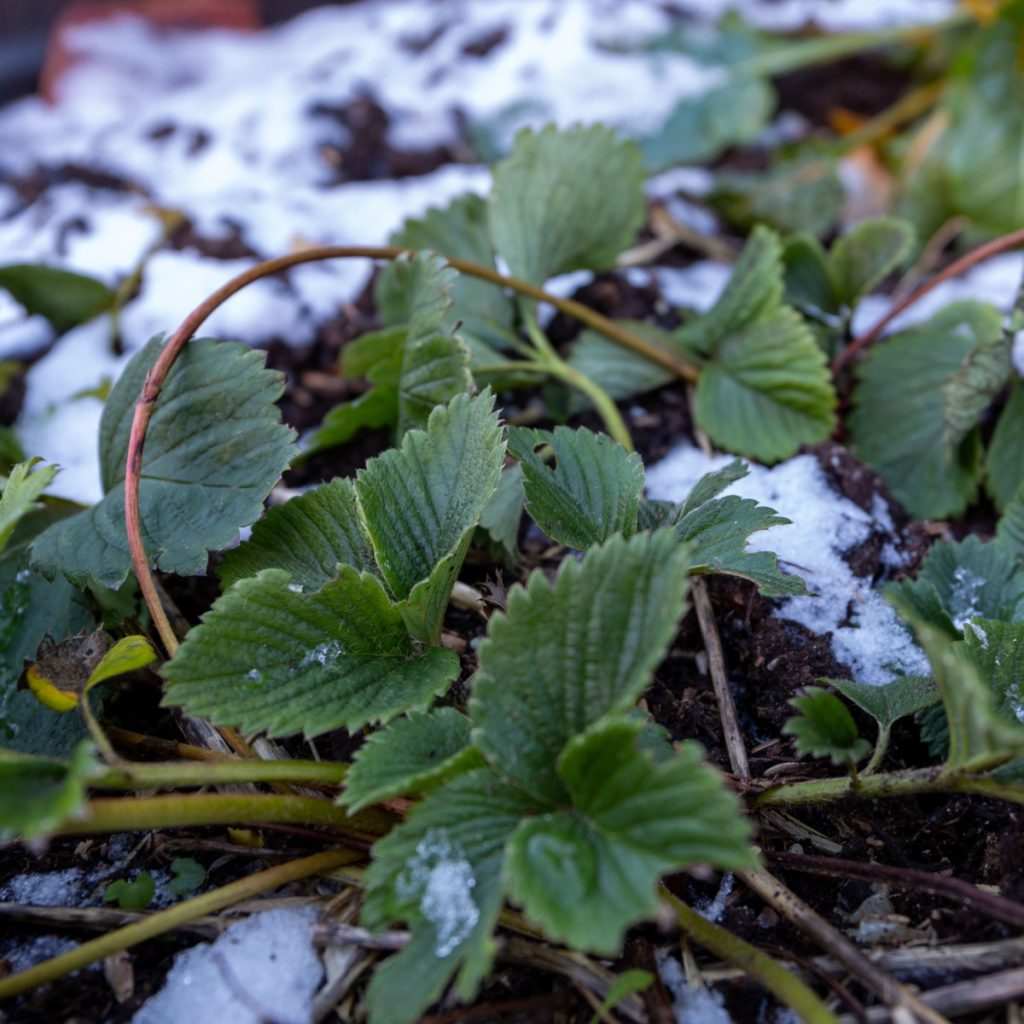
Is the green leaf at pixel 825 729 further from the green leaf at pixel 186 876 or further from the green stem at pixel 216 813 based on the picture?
the green leaf at pixel 186 876

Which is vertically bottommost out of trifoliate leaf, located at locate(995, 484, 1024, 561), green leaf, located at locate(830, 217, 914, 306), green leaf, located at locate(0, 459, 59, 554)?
trifoliate leaf, located at locate(995, 484, 1024, 561)

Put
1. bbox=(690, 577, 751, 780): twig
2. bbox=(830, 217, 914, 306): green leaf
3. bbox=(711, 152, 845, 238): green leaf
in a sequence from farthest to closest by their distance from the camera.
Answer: bbox=(711, 152, 845, 238): green leaf < bbox=(830, 217, 914, 306): green leaf < bbox=(690, 577, 751, 780): twig

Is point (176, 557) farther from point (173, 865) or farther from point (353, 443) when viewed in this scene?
point (353, 443)

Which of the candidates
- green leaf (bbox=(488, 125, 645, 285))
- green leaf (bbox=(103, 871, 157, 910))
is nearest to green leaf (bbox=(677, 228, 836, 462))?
green leaf (bbox=(488, 125, 645, 285))

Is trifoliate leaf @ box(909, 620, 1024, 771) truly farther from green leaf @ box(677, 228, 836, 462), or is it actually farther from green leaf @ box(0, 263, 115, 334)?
green leaf @ box(0, 263, 115, 334)

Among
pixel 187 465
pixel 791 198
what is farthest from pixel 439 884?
pixel 791 198

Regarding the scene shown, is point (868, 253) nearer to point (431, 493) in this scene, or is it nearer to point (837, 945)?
point (431, 493)
